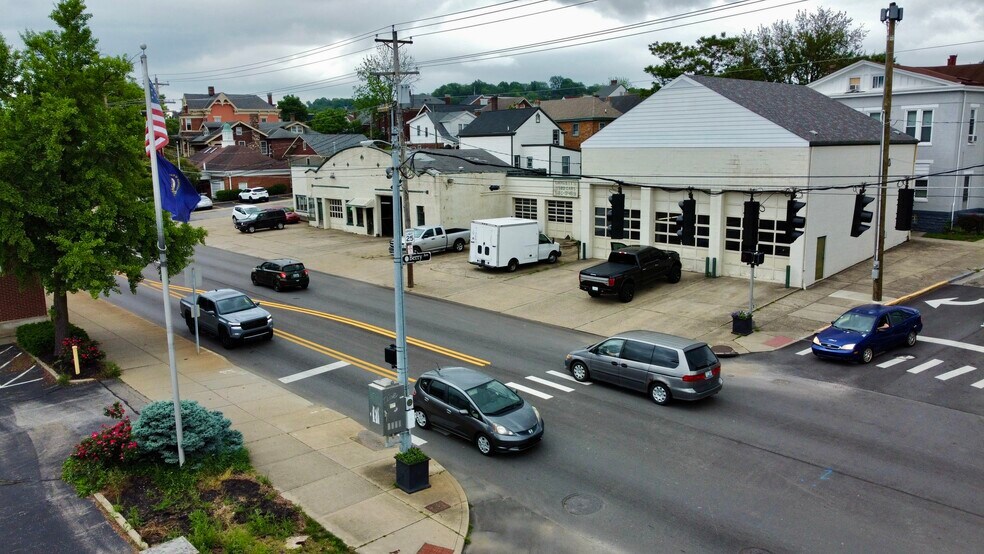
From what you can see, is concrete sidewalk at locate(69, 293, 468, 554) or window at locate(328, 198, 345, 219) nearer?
concrete sidewalk at locate(69, 293, 468, 554)

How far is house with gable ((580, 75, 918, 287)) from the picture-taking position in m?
30.0

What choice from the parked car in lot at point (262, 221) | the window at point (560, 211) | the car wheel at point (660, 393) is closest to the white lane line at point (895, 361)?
the car wheel at point (660, 393)

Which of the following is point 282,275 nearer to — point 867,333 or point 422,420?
point 422,420

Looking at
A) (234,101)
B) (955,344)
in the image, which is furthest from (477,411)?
(234,101)

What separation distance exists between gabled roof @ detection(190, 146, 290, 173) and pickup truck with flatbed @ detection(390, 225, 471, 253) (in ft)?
155

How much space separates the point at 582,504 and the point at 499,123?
58.2 meters

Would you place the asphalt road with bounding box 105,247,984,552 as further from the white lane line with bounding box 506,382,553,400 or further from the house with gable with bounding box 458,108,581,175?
the house with gable with bounding box 458,108,581,175

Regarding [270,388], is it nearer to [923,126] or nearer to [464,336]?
[464,336]

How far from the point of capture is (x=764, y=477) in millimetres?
13867

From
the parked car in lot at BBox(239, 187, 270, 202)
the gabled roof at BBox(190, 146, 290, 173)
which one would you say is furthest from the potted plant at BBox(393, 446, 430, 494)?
the gabled roof at BBox(190, 146, 290, 173)

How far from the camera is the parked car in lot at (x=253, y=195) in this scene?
74125mm

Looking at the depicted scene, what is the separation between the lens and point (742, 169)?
103ft

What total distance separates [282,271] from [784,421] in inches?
930

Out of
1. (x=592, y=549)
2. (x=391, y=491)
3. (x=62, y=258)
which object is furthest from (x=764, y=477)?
(x=62, y=258)
